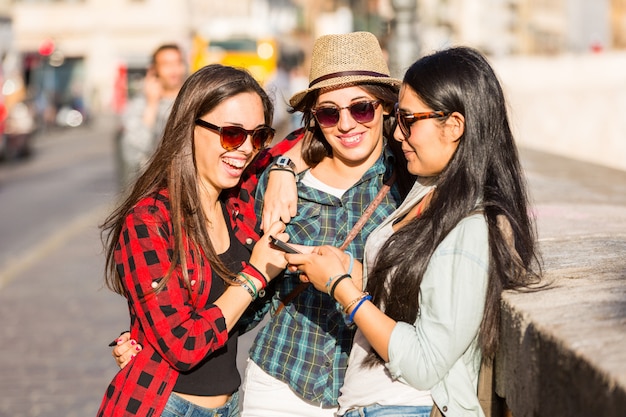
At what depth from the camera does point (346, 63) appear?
325 centimetres

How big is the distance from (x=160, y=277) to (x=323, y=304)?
0.61 m

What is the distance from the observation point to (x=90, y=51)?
6019 centimetres

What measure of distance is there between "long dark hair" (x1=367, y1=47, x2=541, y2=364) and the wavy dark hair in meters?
0.61

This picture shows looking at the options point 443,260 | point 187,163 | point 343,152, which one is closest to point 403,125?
point 443,260

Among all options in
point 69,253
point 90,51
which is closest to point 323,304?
point 69,253

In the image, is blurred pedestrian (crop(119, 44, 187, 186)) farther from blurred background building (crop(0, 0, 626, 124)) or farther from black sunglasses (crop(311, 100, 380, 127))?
blurred background building (crop(0, 0, 626, 124))

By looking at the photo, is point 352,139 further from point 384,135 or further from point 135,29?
point 135,29

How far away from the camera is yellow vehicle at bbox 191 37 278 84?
32.3 metres

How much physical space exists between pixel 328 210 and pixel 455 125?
2.61 feet

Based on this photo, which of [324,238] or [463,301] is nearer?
[463,301]

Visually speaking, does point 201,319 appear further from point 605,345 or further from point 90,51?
point 90,51

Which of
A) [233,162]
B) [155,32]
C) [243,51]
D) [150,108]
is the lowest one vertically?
[155,32]

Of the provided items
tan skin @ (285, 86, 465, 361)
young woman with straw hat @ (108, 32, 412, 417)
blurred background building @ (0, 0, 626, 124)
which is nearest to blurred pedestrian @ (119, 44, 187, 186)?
young woman with straw hat @ (108, 32, 412, 417)

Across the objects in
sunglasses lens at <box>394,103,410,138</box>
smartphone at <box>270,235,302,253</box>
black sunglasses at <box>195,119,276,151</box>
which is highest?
sunglasses lens at <box>394,103,410,138</box>
